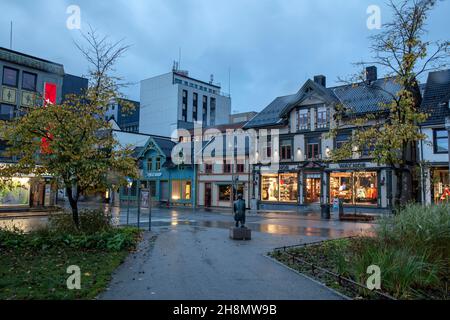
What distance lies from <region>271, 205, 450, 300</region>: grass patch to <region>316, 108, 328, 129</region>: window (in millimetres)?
25658

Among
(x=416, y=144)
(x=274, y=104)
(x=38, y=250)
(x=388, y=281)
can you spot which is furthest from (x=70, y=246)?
(x=274, y=104)

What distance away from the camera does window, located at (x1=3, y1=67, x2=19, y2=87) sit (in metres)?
30.7

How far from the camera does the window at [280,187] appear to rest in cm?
3700

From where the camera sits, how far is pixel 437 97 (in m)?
30.4

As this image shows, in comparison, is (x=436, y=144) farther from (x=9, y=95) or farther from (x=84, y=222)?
(x=9, y=95)

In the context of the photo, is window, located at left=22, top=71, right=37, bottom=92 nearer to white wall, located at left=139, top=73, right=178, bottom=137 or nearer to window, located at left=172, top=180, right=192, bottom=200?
window, located at left=172, top=180, right=192, bottom=200

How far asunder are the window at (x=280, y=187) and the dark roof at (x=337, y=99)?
5511 mm

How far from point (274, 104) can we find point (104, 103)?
30.2m

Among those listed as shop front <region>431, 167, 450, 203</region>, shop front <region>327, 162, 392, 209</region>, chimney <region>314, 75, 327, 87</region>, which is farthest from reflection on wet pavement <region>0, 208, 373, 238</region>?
chimney <region>314, 75, 327, 87</region>

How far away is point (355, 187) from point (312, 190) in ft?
13.8

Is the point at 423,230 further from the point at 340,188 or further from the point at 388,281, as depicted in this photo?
the point at 340,188
